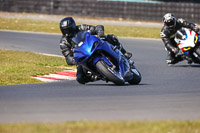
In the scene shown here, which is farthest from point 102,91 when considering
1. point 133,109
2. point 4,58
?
point 4,58

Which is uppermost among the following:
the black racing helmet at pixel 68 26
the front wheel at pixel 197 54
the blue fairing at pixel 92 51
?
the black racing helmet at pixel 68 26

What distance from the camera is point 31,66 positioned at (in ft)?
51.1

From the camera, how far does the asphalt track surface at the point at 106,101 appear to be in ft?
24.0

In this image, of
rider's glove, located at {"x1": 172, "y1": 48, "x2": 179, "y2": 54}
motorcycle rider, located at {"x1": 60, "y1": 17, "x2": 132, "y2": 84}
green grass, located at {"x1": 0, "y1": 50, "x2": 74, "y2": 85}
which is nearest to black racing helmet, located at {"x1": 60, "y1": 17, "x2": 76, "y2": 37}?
motorcycle rider, located at {"x1": 60, "y1": 17, "x2": 132, "y2": 84}

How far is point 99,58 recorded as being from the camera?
1043 centimetres

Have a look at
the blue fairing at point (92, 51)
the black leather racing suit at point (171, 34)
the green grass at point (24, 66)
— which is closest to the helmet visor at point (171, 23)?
the black leather racing suit at point (171, 34)

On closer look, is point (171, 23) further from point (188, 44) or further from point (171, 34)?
point (188, 44)

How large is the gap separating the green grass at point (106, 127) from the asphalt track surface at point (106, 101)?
1.22ft

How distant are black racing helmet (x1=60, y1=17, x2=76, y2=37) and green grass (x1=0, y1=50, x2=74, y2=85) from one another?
1677 millimetres

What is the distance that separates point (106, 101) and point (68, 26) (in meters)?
3.23

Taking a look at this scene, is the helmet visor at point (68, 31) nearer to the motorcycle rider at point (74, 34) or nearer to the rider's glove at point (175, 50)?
the motorcycle rider at point (74, 34)

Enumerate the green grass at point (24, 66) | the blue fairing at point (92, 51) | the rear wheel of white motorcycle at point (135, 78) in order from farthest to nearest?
1. the green grass at point (24, 66)
2. the rear wheel of white motorcycle at point (135, 78)
3. the blue fairing at point (92, 51)

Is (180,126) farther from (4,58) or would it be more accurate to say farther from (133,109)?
(4,58)

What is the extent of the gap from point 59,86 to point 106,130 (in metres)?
4.95
